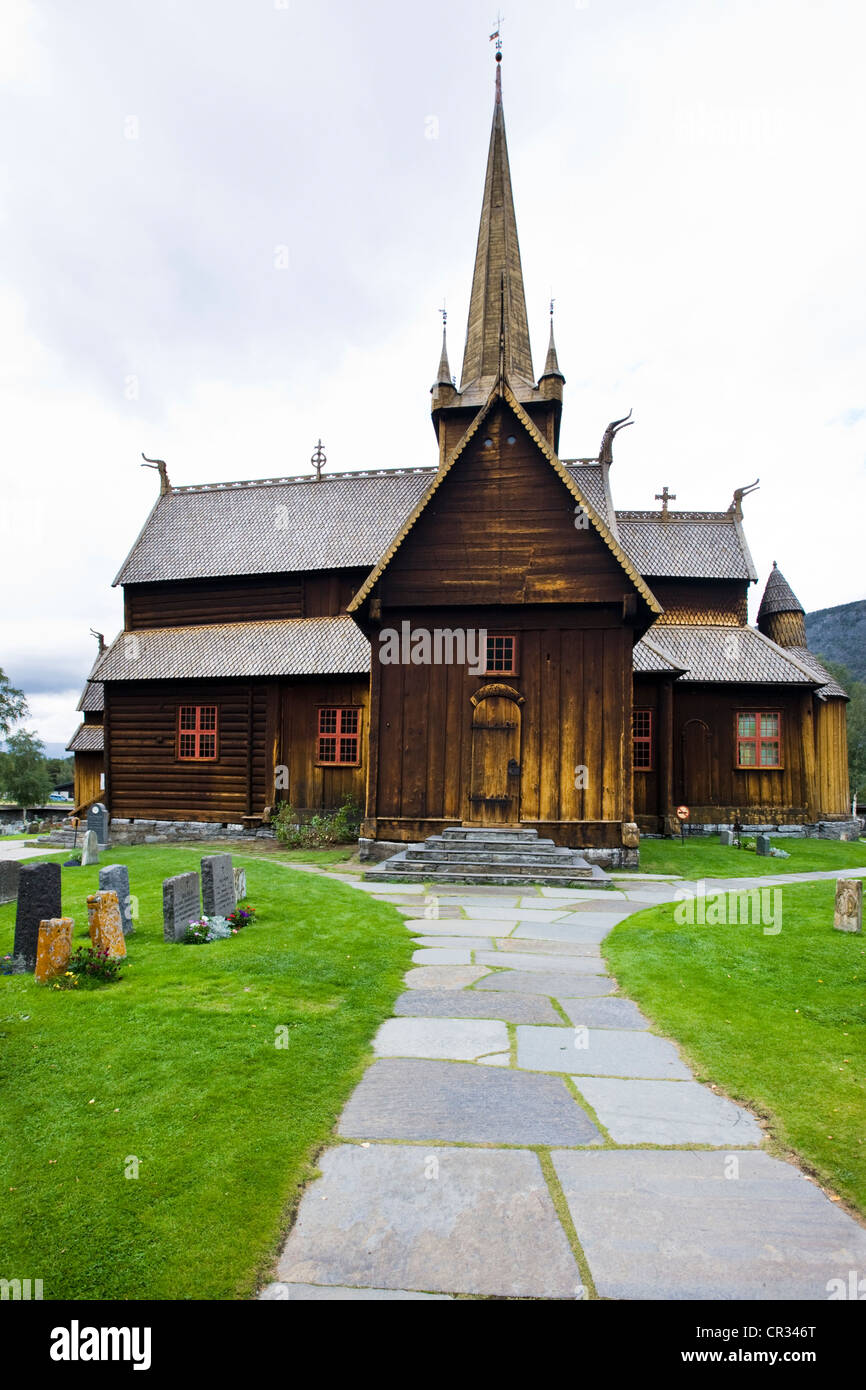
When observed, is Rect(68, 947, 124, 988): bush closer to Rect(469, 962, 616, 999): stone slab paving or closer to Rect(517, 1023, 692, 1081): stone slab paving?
Rect(469, 962, 616, 999): stone slab paving

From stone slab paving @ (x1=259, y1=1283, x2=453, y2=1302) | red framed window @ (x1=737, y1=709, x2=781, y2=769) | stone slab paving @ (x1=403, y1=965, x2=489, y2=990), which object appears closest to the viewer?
stone slab paving @ (x1=259, y1=1283, x2=453, y2=1302)

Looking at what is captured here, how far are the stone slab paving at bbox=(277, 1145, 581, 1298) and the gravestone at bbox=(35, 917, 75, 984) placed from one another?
369cm

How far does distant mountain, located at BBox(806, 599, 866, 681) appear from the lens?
145125 mm

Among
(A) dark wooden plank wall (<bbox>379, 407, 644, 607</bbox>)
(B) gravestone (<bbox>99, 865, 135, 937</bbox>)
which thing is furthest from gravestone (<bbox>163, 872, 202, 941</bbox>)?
(A) dark wooden plank wall (<bbox>379, 407, 644, 607</bbox>)

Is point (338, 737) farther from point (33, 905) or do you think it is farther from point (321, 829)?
point (33, 905)

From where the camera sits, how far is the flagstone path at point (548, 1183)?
2.88 m

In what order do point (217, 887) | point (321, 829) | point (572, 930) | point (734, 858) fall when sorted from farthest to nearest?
point (321, 829), point (734, 858), point (572, 930), point (217, 887)

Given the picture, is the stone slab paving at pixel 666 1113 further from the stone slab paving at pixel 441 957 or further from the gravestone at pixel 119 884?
the gravestone at pixel 119 884

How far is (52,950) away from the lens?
6.40m

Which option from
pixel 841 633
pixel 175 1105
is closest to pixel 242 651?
pixel 175 1105

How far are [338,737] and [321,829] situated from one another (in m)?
2.99

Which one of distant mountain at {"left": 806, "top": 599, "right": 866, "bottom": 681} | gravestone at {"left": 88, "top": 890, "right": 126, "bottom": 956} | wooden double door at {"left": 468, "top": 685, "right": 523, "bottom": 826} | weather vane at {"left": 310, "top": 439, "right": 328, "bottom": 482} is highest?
distant mountain at {"left": 806, "top": 599, "right": 866, "bottom": 681}

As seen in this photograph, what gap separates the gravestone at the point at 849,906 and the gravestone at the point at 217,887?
23.4 feet
